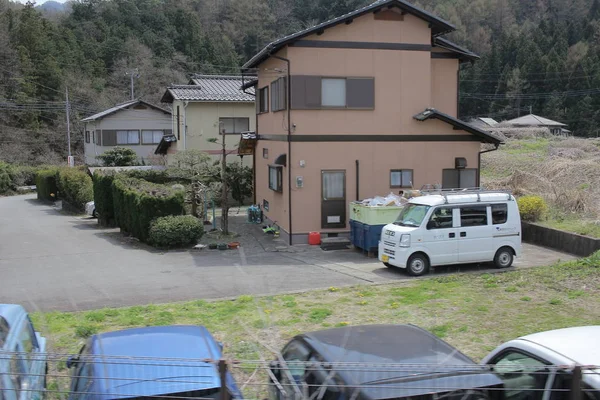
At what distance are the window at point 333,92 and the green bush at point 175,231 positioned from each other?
5486 mm

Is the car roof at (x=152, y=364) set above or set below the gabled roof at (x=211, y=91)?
below

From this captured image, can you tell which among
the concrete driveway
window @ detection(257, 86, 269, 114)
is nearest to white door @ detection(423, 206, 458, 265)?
the concrete driveway

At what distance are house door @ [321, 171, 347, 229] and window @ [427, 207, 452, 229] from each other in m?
4.70

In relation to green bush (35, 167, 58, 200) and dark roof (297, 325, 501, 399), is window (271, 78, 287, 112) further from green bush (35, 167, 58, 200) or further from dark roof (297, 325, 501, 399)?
green bush (35, 167, 58, 200)

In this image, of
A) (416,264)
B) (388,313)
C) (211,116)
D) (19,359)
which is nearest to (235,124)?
(211,116)

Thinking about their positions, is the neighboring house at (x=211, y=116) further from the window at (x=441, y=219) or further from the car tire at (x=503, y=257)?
the car tire at (x=503, y=257)

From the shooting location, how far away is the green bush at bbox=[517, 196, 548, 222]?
1758 centimetres

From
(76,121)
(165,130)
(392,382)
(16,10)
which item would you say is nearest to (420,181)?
(392,382)

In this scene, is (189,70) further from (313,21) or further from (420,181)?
(420,181)

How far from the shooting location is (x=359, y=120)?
701 inches

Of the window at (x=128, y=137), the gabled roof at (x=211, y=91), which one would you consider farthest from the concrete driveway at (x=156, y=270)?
the window at (x=128, y=137)

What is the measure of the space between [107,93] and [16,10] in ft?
50.7

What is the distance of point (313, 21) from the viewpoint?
204 ft

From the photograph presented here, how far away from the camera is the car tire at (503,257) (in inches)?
549
